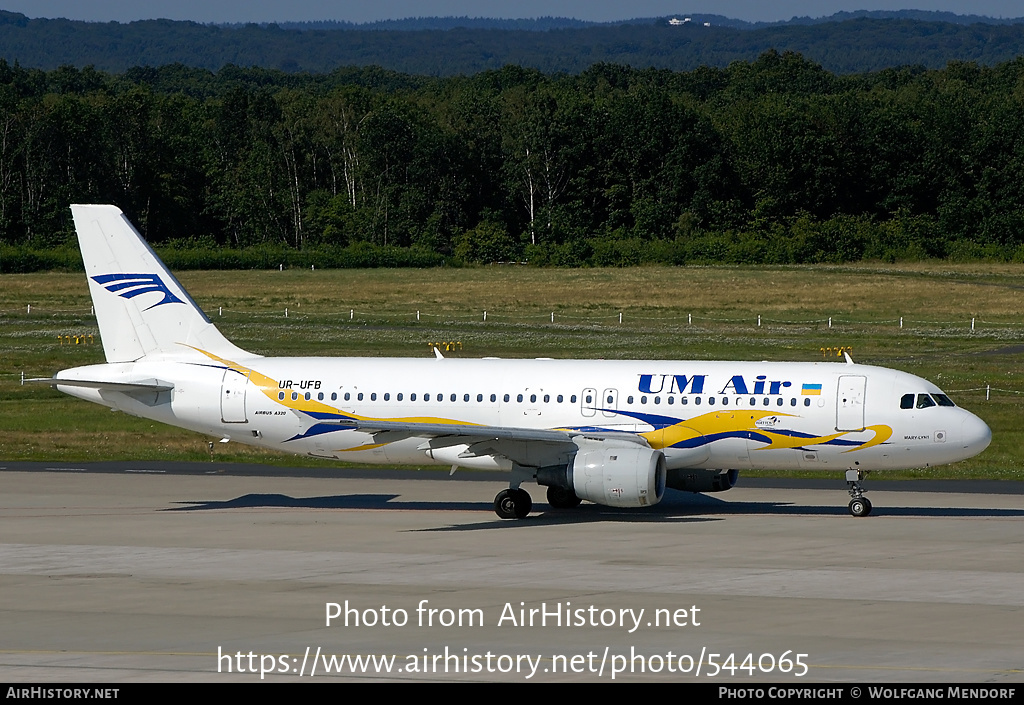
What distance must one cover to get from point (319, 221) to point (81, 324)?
81914mm

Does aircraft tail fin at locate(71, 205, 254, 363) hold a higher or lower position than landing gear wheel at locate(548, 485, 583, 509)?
higher

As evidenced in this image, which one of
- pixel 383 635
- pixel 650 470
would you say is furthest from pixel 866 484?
pixel 383 635

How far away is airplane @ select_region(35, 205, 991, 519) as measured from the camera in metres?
36.5

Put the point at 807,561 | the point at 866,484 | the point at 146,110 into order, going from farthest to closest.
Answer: the point at 146,110 < the point at 866,484 < the point at 807,561

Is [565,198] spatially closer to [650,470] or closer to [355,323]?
A: [355,323]

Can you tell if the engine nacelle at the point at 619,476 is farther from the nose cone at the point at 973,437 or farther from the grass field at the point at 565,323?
the grass field at the point at 565,323

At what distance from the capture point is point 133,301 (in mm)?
40219

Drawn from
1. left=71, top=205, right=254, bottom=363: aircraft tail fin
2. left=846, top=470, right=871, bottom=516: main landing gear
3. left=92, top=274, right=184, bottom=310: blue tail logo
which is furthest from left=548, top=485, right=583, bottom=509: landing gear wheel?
left=92, top=274, right=184, bottom=310: blue tail logo

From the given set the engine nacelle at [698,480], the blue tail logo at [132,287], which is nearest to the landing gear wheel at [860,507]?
the engine nacelle at [698,480]

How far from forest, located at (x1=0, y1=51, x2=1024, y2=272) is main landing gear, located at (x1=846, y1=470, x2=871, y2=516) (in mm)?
116546

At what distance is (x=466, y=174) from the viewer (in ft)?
574

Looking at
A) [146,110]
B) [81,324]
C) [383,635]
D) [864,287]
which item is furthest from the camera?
[146,110]

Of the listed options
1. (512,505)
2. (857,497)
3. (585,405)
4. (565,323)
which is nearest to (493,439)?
(512,505)

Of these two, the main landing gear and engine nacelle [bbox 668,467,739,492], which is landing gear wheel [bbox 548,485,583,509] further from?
the main landing gear
